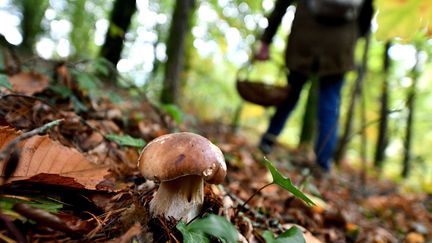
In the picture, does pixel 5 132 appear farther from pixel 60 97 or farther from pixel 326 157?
pixel 326 157

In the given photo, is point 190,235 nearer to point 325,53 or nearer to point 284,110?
point 325,53

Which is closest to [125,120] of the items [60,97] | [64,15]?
[60,97]

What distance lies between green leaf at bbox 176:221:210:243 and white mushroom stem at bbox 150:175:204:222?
0.13 m

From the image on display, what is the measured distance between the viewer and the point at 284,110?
13.6 ft

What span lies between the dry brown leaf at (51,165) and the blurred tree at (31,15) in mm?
9099

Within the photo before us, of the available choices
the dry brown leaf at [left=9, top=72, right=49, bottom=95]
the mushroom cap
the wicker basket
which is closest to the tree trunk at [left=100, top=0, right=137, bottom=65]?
the wicker basket

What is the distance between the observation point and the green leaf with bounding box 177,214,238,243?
3.48ft

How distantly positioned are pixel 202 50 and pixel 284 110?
20.9 feet

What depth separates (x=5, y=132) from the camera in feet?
3.87

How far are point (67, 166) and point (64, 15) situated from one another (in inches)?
349

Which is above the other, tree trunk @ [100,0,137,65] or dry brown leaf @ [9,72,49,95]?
tree trunk @ [100,0,137,65]

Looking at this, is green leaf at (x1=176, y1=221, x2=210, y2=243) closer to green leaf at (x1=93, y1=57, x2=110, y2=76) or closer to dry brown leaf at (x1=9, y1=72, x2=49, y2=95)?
dry brown leaf at (x1=9, y1=72, x2=49, y2=95)

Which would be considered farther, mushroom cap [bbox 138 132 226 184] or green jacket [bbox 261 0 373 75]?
green jacket [bbox 261 0 373 75]

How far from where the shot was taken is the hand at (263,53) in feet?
13.2
